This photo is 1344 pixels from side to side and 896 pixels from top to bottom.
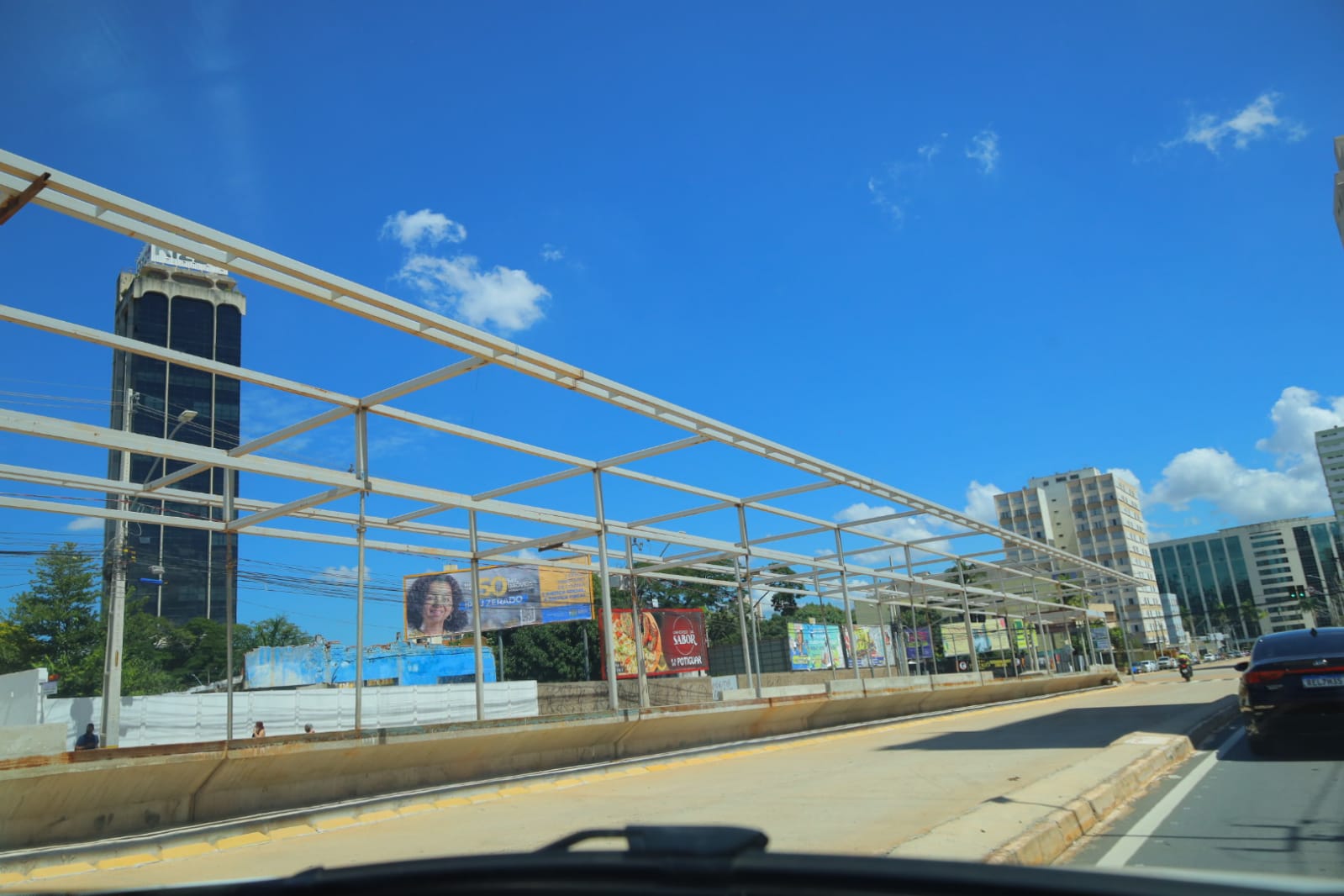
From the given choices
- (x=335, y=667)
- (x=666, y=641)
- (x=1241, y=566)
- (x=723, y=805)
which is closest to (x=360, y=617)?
(x=723, y=805)

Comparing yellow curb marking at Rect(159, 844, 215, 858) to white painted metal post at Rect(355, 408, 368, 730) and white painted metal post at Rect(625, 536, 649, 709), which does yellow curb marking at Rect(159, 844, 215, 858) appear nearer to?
white painted metal post at Rect(355, 408, 368, 730)

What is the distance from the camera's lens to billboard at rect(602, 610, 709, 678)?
126ft

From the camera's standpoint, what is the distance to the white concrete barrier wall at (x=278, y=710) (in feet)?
77.6

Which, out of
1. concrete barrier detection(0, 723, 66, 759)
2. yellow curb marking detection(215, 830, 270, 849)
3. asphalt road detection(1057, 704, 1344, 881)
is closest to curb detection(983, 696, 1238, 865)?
asphalt road detection(1057, 704, 1344, 881)

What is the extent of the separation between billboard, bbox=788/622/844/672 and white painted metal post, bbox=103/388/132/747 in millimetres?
33888

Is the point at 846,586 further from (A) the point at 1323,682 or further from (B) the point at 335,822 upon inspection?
(B) the point at 335,822

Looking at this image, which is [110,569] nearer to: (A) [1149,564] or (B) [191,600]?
(B) [191,600]

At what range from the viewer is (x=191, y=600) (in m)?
110

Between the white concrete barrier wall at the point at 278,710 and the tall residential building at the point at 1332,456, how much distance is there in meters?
216

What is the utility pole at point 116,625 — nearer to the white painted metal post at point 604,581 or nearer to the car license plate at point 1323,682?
the white painted metal post at point 604,581

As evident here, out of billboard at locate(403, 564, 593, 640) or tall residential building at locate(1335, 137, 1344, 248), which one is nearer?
tall residential building at locate(1335, 137, 1344, 248)

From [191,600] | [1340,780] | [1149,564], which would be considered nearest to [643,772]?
[1340,780]

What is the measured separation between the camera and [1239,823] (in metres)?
6.67

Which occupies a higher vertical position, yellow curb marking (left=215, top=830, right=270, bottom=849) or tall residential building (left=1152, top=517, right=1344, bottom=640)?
tall residential building (left=1152, top=517, right=1344, bottom=640)
